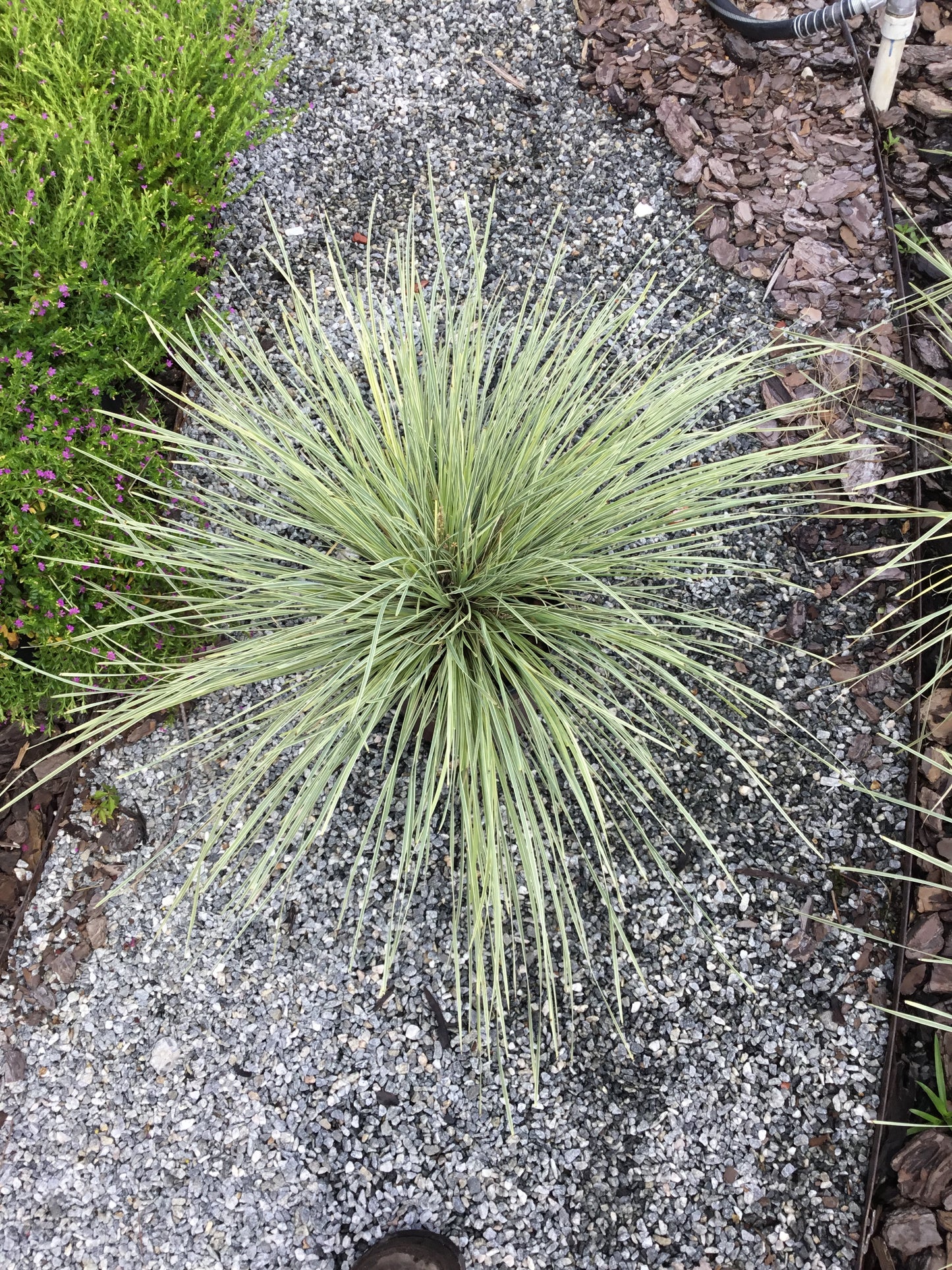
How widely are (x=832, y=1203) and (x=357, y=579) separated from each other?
150cm

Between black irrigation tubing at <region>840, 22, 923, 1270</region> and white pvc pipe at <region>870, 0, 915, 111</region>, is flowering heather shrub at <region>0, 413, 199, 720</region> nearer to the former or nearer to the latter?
black irrigation tubing at <region>840, 22, 923, 1270</region>

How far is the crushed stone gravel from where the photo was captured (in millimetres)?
1647

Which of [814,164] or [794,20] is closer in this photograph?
[794,20]

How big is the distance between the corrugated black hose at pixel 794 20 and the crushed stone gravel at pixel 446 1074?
1.35 m

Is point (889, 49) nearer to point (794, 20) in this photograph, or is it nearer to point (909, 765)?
point (794, 20)

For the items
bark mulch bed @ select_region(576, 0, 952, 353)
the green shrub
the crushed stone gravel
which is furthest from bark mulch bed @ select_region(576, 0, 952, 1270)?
the green shrub

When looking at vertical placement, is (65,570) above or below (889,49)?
below

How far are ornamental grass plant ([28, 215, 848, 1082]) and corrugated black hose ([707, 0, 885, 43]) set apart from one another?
3.56 feet

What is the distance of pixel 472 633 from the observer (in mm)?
1691

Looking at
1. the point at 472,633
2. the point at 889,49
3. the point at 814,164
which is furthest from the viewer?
the point at 814,164

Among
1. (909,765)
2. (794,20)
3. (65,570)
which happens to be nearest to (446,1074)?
(909,765)

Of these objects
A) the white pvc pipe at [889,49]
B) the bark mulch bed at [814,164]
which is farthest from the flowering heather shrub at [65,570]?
the white pvc pipe at [889,49]

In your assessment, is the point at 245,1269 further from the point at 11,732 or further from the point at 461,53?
the point at 461,53

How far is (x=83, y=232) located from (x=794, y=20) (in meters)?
1.88
